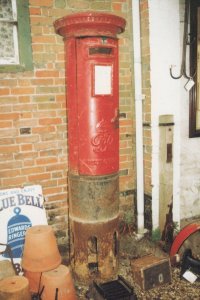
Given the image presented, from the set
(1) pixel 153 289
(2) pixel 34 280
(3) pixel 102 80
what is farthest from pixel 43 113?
(1) pixel 153 289

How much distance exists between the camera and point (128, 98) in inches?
168

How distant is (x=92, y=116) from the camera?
10.2ft

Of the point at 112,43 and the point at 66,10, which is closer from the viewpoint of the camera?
the point at 112,43

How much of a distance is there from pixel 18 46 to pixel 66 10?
2.43 ft

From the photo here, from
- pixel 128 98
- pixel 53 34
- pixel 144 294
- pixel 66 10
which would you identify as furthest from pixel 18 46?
pixel 144 294

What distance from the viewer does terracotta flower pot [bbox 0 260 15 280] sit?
3.04 metres

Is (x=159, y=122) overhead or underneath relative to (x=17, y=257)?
overhead

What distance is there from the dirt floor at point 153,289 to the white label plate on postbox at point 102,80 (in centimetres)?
199

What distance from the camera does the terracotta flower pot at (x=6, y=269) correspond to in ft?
9.97

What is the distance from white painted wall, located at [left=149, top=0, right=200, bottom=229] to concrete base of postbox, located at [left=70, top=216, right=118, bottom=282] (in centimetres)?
108

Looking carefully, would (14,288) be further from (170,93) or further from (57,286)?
(170,93)

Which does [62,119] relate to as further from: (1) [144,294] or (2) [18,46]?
(1) [144,294]

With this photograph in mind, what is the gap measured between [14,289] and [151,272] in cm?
152

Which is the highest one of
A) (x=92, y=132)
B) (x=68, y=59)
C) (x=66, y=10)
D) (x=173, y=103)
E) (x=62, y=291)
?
(x=66, y=10)
